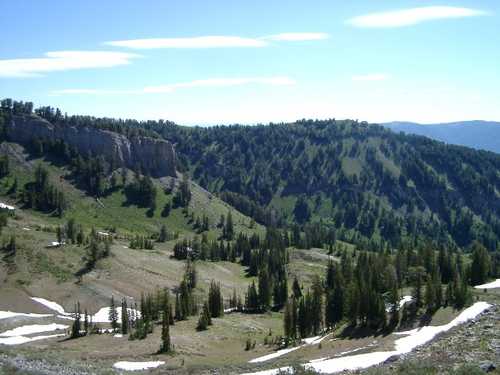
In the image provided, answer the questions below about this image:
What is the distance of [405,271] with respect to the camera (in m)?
142

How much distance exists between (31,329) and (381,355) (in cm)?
7344

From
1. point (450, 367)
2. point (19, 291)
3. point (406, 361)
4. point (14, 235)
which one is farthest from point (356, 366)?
point (14, 235)

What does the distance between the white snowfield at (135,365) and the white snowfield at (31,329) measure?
122ft

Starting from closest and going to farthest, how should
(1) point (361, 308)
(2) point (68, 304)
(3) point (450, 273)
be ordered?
(1) point (361, 308) → (2) point (68, 304) → (3) point (450, 273)

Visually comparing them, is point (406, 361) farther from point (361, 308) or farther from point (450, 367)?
point (361, 308)

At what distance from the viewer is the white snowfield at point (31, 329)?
108 metres

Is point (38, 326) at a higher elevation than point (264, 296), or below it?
higher

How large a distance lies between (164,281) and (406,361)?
108 m

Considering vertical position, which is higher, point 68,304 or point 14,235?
point 14,235

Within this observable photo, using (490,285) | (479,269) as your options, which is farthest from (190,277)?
(490,285)

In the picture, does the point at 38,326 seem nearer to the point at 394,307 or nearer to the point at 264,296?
the point at 264,296

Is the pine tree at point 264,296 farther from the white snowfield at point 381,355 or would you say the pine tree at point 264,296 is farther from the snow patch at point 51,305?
the white snowfield at point 381,355

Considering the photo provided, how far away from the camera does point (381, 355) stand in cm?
7188

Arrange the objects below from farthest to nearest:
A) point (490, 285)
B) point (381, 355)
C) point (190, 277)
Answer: point (190, 277), point (490, 285), point (381, 355)
